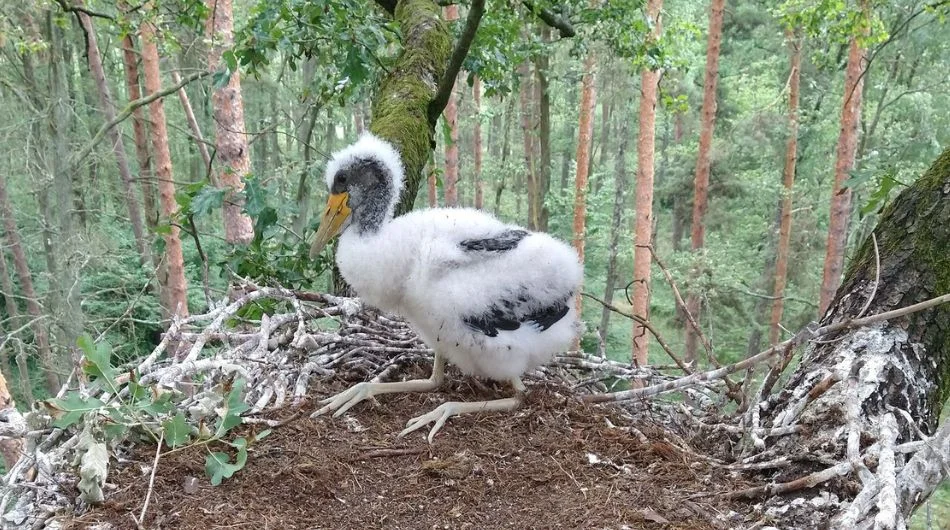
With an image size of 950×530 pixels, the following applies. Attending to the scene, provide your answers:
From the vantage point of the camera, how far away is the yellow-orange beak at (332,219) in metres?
2.69

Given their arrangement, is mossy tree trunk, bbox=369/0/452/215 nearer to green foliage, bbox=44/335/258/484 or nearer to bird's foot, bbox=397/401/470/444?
bird's foot, bbox=397/401/470/444

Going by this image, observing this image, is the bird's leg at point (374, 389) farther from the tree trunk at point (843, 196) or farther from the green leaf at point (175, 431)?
the tree trunk at point (843, 196)

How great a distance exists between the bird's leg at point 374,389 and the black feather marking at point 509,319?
1.21 ft

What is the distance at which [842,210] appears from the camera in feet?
30.3

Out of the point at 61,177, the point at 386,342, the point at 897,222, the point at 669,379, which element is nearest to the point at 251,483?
the point at 386,342

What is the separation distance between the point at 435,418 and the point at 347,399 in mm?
369

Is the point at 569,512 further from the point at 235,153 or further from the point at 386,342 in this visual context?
the point at 235,153

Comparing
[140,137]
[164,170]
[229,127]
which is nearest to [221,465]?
[229,127]

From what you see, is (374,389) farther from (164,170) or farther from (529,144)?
(529,144)

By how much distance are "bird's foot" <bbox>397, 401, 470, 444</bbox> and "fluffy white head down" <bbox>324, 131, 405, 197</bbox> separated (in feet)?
2.97

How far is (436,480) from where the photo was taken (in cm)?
220

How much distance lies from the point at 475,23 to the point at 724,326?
1279 centimetres

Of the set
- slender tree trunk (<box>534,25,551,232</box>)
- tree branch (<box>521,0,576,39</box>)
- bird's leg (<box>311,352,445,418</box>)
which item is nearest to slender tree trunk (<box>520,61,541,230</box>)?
slender tree trunk (<box>534,25,551,232</box>)

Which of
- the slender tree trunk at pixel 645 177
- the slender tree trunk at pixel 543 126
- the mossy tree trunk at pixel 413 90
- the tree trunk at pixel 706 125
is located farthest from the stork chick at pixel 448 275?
the tree trunk at pixel 706 125
